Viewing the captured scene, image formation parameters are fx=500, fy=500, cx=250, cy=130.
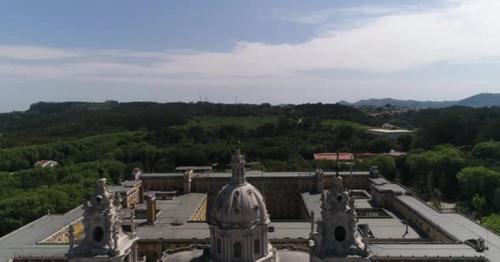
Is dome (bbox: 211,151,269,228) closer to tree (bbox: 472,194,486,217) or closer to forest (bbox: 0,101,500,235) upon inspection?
forest (bbox: 0,101,500,235)

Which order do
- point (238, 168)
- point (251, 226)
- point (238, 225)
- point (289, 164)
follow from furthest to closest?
point (289, 164) → point (238, 168) → point (251, 226) → point (238, 225)

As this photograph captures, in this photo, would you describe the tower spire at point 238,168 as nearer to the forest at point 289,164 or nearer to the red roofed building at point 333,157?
the forest at point 289,164

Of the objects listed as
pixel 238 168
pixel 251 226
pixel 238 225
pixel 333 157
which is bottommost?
pixel 333 157

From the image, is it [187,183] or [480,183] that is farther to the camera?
[187,183]

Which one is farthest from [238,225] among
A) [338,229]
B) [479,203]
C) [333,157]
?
[333,157]

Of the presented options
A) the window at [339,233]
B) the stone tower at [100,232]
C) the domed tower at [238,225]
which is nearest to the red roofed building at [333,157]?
the domed tower at [238,225]

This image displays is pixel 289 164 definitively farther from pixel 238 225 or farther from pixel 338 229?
pixel 338 229

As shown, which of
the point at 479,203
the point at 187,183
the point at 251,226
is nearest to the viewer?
the point at 251,226
